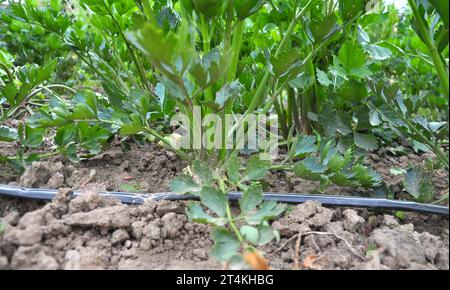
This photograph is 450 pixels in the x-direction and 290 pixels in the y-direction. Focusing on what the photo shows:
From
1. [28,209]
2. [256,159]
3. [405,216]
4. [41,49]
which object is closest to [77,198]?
[28,209]

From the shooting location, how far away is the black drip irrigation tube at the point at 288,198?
2.99ft

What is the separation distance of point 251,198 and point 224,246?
0.12 m

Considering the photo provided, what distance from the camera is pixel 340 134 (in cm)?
127

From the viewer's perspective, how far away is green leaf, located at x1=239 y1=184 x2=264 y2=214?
0.79 m

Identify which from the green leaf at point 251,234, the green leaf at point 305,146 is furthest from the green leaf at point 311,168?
the green leaf at point 251,234

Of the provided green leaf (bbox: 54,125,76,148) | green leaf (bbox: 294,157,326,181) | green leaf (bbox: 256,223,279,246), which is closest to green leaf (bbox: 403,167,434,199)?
green leaf (bbox: 294,157,326,181)

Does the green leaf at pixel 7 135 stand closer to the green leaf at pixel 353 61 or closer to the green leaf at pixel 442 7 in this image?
the green leaf at pixel 353 61

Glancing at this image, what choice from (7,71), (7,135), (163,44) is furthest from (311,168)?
(7,71)

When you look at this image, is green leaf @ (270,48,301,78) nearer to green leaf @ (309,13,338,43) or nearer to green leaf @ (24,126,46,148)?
green leaf @ (309,13,338,43)

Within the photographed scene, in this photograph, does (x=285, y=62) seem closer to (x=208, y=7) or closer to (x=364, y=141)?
(x=208, y=7)

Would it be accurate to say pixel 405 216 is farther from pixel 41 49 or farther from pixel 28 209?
pixel 41 49

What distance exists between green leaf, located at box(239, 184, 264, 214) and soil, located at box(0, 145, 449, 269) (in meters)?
0.11

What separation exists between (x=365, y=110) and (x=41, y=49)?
1.19m
